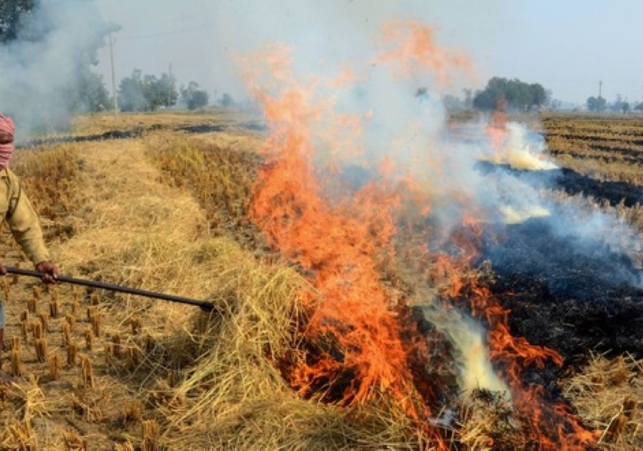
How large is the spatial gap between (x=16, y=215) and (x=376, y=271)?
176 inches

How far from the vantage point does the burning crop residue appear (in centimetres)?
381

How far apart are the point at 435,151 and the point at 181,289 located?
9.43 m

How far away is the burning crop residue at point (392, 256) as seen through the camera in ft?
12.5

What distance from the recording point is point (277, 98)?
10.1m

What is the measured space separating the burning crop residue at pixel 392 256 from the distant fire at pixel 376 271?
2cm

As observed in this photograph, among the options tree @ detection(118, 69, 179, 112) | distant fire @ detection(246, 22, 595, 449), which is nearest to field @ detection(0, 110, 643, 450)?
distant fire @ detection(246, 22, 595, 449)

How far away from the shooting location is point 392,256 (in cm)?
791

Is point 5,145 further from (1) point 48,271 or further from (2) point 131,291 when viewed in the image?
(2) point 131,291

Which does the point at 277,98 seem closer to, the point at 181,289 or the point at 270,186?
the point at 270,186

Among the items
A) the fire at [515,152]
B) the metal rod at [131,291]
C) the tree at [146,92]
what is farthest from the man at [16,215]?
the tree at [146,92]

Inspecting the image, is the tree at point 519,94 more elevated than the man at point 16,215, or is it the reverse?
the tree at point 519,94

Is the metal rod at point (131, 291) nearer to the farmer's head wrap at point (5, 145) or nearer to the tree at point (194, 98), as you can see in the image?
the farmer's head wrap at point (5, 145)

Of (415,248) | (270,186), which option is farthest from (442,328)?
(270,186)

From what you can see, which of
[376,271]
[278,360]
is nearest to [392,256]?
[376,271]
